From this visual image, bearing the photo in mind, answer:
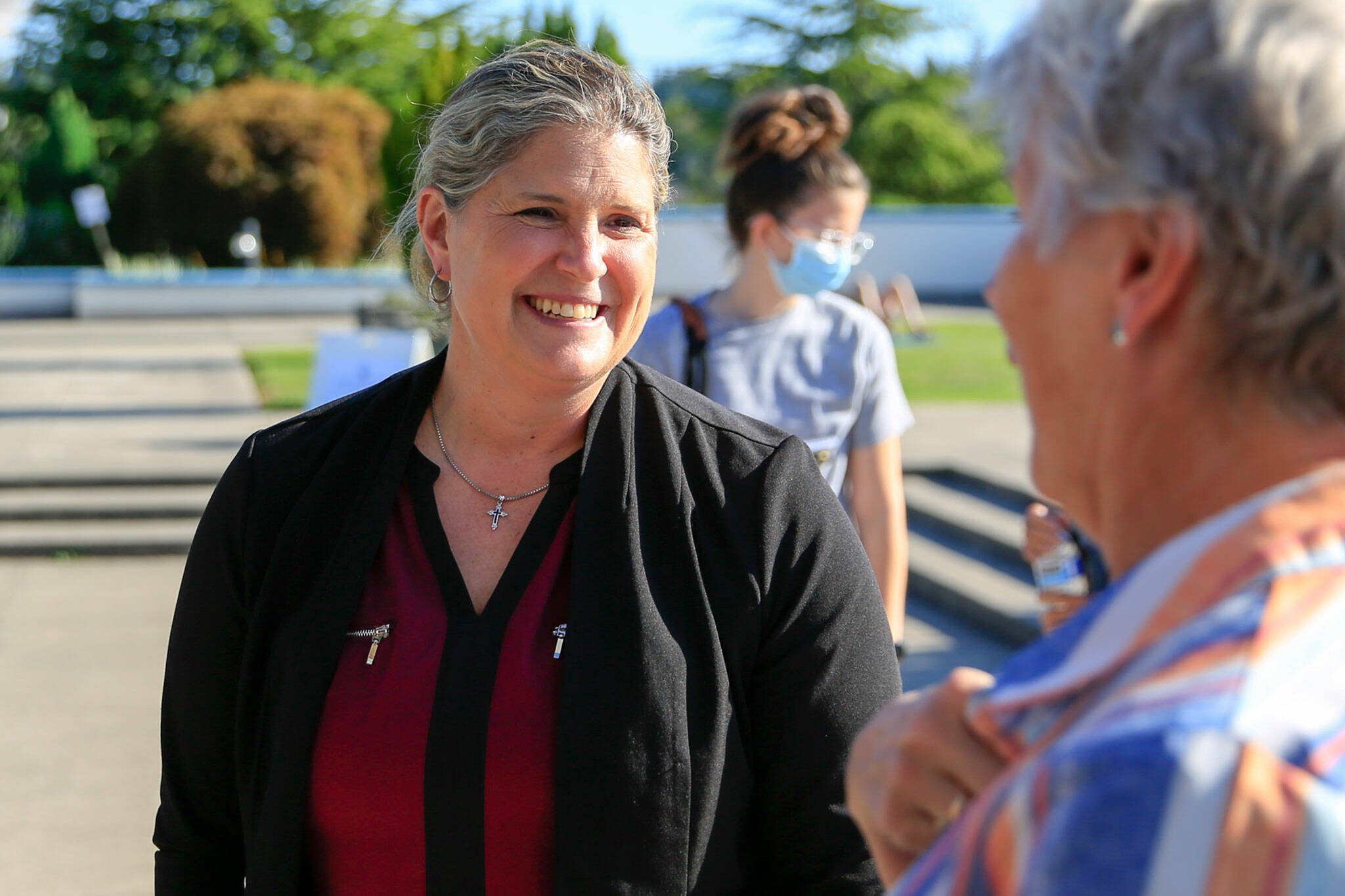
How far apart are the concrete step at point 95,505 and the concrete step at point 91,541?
12 centimetres

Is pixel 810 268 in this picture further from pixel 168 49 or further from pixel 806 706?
pixel 168 49

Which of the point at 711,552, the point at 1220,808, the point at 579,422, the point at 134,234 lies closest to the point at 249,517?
the point at 579,422

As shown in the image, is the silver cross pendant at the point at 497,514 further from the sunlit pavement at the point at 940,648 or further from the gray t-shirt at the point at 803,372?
the sunlit pavement at the point at 940,648

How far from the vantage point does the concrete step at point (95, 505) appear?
950cm

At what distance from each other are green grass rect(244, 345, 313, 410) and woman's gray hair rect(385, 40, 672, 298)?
393 inches

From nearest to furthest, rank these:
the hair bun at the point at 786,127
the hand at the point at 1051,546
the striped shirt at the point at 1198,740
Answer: the striped shirt at the point at 1198,740 < the hand at the point at 1051,546 < the hair bun at the point at 786,127

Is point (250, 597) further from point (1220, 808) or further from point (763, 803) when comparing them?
point (1220, 808)

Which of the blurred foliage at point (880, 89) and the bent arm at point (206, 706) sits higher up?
the bent arm at point (206, 706)

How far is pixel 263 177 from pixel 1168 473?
27.7 metres

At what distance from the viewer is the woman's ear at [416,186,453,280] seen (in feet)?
7.71

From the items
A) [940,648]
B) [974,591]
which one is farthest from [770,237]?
[974,591]

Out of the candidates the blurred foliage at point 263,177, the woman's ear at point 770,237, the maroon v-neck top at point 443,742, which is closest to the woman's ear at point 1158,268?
the maroon v-neck top at point 443,742

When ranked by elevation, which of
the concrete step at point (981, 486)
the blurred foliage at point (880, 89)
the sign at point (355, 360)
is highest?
the sign at point (355, 360)

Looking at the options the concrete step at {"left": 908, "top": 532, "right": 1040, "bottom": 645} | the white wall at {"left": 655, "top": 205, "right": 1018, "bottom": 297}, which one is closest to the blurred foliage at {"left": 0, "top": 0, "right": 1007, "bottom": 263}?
the white wall at {"left": 655, "top": 205, "right": 1018, "bottom": 297}
